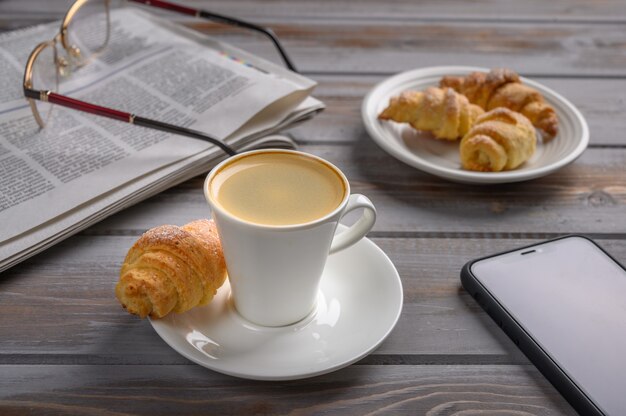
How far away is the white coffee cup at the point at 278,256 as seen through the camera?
19.6 inches

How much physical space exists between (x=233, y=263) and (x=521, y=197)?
415mm

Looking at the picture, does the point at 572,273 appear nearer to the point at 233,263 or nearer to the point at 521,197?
the point at 521,197

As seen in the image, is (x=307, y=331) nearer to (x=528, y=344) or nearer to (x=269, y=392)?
(x=269, y=392)

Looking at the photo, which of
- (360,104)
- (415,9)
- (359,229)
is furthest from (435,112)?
(415,9)

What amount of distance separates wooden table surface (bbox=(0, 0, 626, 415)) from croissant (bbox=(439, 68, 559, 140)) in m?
0.07

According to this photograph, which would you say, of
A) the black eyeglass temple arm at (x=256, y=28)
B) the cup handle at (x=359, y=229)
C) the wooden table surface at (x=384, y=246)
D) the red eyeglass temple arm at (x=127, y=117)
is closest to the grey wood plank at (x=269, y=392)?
the wooden table surface at (x=384, y=246)

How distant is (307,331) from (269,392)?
0.06 metres

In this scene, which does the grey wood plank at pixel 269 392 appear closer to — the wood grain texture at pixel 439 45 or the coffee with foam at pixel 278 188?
the coffee with foam at pixel 278 188

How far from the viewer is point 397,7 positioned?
133cm

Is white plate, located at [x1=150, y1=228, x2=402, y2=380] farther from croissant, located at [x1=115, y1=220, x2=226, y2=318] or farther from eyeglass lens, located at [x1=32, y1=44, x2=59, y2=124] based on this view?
eyeglass lens, located at [x1=32, y1=44, x2=59, y2=124]

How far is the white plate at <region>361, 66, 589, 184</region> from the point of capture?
2.55 feet

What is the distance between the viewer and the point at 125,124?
862mm

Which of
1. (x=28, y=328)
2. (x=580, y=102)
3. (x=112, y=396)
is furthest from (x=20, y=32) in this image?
(x=580, y=102)

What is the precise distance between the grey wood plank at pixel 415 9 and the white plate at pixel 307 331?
791 mm
